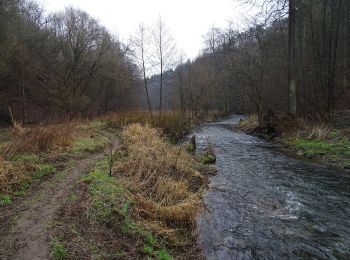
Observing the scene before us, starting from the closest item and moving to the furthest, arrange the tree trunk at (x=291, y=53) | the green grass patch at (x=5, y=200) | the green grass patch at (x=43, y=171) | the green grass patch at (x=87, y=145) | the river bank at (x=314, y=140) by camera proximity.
→ the green grass patch at (x=5, y=200) → the green grass patch at (x=43, y=171) → the green grass patch at (x=87, y=145) → the river bank at (x=314, y=140) → the tree trunk at (x=291, y=53)

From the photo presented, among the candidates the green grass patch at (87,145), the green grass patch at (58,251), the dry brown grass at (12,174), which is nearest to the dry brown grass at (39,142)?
the green grass patch at (87,145)

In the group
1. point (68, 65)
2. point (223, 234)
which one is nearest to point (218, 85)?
point (68, 65)

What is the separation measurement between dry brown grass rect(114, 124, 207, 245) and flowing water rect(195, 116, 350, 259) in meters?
0.38

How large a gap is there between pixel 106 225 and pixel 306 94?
19.8 meters

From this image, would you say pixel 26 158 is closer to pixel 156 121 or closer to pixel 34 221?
pixel 34 221

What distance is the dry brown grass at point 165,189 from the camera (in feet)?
22.7

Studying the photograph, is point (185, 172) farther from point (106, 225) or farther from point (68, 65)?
point (68, 65)

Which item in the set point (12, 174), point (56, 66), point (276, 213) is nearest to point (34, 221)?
point (12, 174)

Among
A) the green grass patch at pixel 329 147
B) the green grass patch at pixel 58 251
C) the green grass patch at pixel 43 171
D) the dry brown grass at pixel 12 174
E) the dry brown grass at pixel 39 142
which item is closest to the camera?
the green grass patch at pixel 58 251

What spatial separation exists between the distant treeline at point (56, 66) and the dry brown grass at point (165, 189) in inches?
609

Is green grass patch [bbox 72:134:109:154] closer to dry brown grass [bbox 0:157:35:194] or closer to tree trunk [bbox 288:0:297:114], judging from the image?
dry brown grass [bbox 0:157:35:194]

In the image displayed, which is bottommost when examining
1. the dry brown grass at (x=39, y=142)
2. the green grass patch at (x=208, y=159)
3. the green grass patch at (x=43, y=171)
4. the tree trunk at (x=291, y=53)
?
the green grass patch at (x=208, y=159)

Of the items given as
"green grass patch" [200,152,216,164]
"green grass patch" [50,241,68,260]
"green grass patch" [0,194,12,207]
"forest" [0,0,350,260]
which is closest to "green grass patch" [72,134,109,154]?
"forest" [0,0,350,260]

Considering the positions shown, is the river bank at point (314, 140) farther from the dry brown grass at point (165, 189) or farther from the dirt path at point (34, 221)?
the dirt path at point (34, 221)
